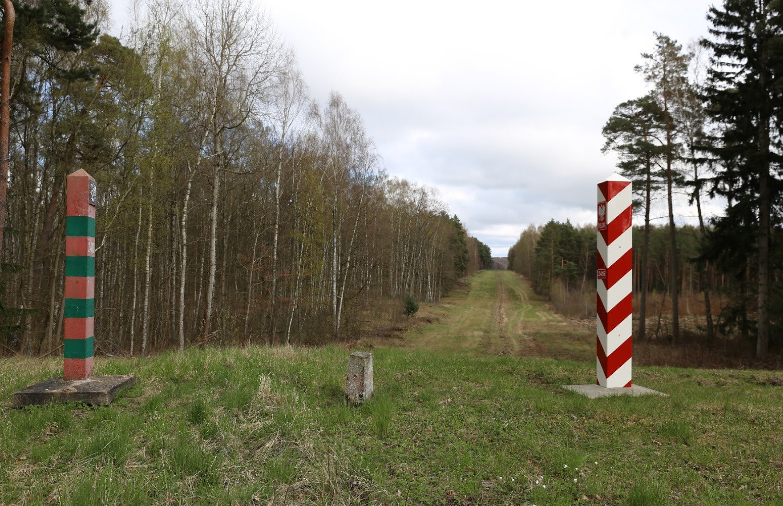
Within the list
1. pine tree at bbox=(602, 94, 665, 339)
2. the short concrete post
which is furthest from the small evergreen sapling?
the short concrete post

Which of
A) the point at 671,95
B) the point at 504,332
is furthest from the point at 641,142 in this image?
the point at 504,332

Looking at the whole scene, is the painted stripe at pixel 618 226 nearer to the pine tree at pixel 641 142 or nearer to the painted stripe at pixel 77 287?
the painted stripe at pixel 77 287

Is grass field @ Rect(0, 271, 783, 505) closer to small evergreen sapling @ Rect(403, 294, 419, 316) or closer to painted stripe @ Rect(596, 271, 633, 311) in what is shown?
painted stripe @ Rect(596, 271, 633, 311)

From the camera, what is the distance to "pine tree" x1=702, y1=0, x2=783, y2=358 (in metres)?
16.0

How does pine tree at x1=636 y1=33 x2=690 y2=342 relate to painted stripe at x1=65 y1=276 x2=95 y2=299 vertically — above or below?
above

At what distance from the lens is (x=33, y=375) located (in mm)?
5418

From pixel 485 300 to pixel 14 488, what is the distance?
58416 millimetres

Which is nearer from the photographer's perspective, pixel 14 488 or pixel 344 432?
pixel 14 488

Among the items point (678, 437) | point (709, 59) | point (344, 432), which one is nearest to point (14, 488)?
point (344, 432)

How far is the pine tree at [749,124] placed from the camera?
15953mm

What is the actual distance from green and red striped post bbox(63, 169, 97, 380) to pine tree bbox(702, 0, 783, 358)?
2022 centimetres

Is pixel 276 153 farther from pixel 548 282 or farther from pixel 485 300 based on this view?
pixel 548 282

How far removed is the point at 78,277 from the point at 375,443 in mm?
3888

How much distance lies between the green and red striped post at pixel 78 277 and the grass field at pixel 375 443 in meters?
0.69
